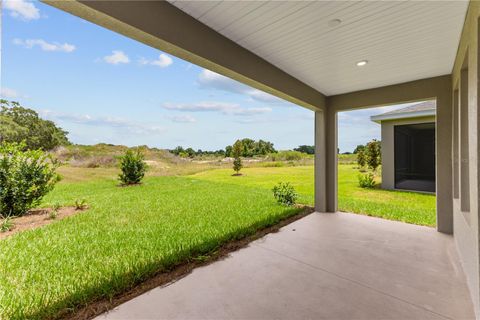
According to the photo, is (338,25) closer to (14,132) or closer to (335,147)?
(335,147)

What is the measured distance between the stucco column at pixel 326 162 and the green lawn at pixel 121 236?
1.97 ft

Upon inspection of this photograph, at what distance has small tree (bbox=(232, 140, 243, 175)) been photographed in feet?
34.9

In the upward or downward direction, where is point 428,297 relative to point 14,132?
downward

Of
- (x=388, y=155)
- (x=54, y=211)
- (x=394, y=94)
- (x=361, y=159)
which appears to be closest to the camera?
(x=394, y=94)

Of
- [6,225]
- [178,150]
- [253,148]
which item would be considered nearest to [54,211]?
[6,225]

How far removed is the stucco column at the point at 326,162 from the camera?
4812mm

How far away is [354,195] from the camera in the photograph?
701 cm

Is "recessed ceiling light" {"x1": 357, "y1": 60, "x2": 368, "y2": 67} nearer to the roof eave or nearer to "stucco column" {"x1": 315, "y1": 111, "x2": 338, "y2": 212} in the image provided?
"stucco column" {"x1": 315, "y1": 111, "x2": 338, "y2": 212}

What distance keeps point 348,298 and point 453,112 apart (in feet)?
A: 11.1

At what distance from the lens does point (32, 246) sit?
2.91 meters

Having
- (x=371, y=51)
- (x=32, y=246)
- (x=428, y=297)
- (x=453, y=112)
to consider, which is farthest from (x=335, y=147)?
(x=32, y=246)

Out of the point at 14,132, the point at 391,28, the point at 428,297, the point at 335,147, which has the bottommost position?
the point at 428,297

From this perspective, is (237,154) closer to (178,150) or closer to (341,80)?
(178,150)

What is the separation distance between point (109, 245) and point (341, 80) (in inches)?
178
